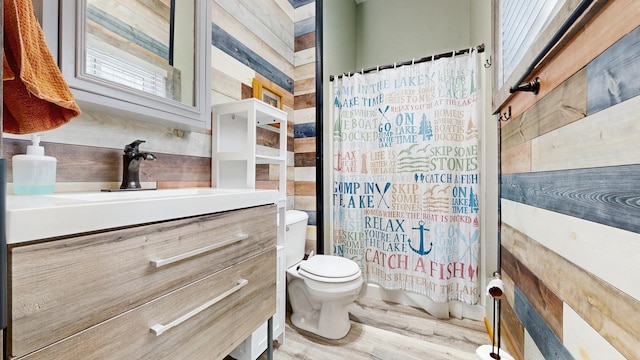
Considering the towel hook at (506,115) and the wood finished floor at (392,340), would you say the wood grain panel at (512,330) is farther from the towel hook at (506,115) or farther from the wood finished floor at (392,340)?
the towel hook at (506,115)

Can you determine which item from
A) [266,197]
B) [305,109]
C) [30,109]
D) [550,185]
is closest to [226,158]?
[266,197]

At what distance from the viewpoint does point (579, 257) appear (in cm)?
62

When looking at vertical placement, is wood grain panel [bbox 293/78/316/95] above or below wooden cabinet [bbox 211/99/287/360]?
above

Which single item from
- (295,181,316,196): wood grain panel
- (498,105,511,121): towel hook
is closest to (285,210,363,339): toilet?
(295,181,316,196): wood grain panel

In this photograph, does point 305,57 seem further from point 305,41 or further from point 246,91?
point 246,91

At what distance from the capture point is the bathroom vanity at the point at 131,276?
43 cm

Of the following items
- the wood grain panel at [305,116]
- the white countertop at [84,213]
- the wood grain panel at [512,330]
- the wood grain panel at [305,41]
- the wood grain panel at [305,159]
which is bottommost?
the wood grain panel at [512,330]

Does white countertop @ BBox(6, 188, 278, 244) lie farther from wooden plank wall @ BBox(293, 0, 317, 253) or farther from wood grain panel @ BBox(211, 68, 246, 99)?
wooden plank wall @ BBox(293, 0, 317, 253)

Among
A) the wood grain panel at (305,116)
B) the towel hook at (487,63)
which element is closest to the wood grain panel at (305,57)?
the wood grain panel at (305,116)

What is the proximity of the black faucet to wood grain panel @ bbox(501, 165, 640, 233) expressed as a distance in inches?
54.4

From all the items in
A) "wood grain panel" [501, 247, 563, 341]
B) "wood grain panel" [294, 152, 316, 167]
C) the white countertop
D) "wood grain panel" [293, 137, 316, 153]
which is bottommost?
"wood grain panel" [501, 247, 563, 341]

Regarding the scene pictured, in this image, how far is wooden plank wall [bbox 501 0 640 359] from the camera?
48cm

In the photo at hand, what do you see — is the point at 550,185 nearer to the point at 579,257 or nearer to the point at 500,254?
the point at 579,257

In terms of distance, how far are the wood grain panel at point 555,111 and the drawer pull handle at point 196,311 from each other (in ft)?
3.67
